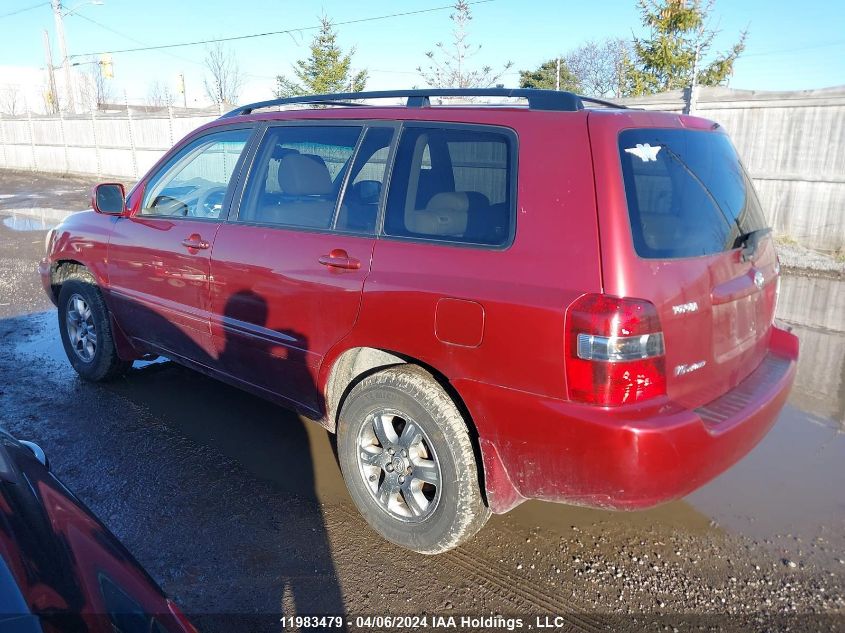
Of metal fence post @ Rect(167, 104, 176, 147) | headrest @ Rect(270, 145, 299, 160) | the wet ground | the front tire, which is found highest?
metal fence post @ Rect(167, 104, 176, 147)

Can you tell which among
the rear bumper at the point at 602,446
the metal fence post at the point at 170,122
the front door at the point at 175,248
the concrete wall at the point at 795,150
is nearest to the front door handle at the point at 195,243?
the front door at the point at 175,248

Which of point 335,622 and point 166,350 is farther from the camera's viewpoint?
point 166,350

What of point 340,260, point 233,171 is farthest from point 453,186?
point 233,171

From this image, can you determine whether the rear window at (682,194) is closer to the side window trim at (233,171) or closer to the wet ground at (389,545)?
the wet ground at (389,545)

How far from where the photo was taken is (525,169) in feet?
8.49

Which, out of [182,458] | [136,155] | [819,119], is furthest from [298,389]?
[136,155]

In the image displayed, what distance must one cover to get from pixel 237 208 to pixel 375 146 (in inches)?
40.0

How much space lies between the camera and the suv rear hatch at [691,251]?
237 centimetres

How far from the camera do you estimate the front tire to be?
2730 mm

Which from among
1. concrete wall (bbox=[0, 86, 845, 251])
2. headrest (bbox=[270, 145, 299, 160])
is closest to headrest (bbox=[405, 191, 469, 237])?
headrest (bbox=[270, 145, 299, 160])

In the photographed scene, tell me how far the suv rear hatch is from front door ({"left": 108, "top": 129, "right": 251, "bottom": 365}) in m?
2.37

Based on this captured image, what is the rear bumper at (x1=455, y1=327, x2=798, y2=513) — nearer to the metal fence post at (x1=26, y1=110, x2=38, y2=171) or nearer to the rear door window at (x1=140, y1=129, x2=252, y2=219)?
the rear door window at (x1=140, y1=129, x2=252, y2=219)

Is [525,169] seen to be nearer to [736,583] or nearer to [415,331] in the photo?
[415,331]

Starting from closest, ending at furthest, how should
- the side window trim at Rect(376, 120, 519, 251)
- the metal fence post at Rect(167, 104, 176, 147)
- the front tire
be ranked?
the side window trim at Rect(376, 120, 519, 251), the front tire, the metal fence post at Rect(167, 104, 176, 147)
